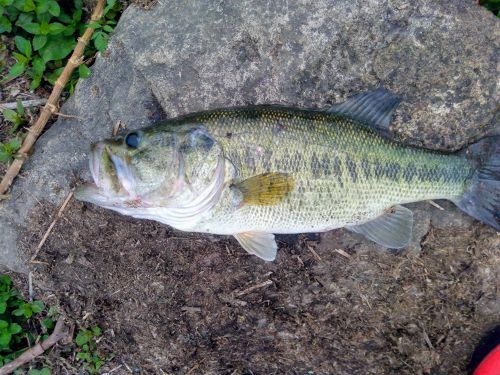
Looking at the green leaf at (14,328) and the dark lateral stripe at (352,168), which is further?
the green leaf at (14,328)

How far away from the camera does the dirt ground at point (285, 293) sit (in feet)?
13.5

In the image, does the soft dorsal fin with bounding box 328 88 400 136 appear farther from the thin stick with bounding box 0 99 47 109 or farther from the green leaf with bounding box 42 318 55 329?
the green leaf with bounding box 42 318 55 329

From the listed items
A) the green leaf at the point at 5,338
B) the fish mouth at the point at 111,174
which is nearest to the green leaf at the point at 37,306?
the green leaf at the point at 5,338

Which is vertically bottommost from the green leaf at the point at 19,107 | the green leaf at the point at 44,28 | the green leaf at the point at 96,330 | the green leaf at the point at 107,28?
the green leaf at the point at 96,330

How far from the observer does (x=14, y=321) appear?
15.1 ft

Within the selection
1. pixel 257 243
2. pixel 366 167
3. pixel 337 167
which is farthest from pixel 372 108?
pixel 257 243

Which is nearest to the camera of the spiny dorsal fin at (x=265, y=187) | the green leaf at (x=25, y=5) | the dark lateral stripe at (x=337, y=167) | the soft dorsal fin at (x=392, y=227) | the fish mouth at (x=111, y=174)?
the fish mouth at (x=111, y=174)

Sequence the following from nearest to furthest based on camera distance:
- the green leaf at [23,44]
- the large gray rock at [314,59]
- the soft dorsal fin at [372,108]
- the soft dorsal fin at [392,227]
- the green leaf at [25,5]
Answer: the soft dorsal fin at [372,108], the soft dorsal fin at [392,227], the large gray rock at [314,59], the green leaf at [25,5], the green leaf at [23,44]

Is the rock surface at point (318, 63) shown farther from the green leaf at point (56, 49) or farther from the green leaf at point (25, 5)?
the green leaf at point (25, 5)

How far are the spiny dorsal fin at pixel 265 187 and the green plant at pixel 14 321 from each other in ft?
7.80

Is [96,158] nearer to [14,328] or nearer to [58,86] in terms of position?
[58,86]

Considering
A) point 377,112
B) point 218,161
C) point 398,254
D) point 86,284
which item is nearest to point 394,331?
point 398,254

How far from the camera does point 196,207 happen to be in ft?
→ 11.3

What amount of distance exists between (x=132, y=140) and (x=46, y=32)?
64.5 inches
